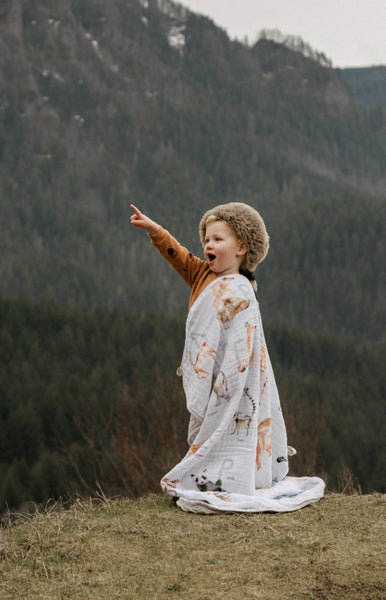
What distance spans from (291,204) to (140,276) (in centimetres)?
2662

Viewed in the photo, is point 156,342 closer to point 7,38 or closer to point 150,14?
point 7,38

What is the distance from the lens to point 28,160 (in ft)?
262

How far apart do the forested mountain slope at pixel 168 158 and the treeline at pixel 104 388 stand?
11.1m

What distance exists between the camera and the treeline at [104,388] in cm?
2952

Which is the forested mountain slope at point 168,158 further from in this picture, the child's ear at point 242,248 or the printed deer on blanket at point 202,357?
the printed deer on blanket at point 202,357

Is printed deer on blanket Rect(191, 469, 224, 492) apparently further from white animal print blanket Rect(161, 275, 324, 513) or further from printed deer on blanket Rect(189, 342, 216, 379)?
printed deer on blanket Rect(189, 342, 216, 379)

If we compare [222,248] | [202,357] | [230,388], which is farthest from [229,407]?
[222,248]

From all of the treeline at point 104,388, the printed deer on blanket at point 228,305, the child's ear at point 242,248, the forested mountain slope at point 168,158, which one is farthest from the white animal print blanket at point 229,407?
the forested mountain slope at point 168,158

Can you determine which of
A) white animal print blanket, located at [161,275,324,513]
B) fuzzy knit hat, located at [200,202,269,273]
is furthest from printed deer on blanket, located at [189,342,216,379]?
fuzzy knit hat, located at [200,202,269,273]

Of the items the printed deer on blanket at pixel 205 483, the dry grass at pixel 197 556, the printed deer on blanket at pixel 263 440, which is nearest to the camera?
the dry grass at pixel 197 556

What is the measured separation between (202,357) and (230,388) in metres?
0.24

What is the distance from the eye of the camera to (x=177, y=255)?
15.0 feet

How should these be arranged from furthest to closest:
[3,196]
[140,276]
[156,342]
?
[3,196] < [140,276] < [156,342]

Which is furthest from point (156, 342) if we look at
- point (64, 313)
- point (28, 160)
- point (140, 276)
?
point (28, 160)
